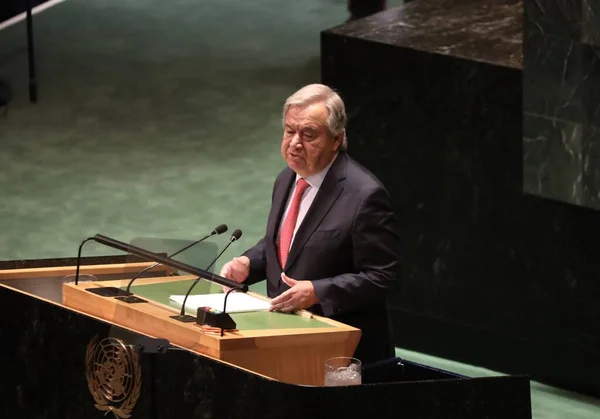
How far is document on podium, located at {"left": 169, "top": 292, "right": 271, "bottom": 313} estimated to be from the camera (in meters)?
4.53

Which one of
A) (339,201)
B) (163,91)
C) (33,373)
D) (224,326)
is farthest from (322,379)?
(163,91)

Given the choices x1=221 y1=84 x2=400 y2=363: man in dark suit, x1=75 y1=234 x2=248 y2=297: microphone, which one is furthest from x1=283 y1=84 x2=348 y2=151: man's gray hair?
x1=75 y1=234 x2=248 y2=297: microphone

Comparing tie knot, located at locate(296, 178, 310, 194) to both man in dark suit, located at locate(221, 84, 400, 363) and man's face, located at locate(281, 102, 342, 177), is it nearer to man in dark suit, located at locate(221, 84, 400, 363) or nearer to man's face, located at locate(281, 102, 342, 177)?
man in dark suit, located at locate(221, 84, 400, 363)

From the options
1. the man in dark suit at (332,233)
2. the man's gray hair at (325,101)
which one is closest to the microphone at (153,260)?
the man in dark suit at (332,233)

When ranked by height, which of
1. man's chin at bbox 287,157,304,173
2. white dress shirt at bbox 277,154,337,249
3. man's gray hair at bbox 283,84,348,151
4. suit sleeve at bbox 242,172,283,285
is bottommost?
suit sleeve at bbox 242,172,283,285

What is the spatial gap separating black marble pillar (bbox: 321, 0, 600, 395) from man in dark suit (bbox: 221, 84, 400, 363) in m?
2.12

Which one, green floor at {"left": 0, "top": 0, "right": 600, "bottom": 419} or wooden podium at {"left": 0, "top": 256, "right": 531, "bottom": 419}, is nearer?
wooden podium at {"left": 0, "top": 256, "right": 531, "bottom": 419}

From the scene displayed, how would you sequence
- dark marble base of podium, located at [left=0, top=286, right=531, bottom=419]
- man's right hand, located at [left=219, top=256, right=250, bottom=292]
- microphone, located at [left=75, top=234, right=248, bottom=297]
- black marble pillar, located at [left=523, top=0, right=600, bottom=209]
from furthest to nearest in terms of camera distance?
1. black marble pillar, located at [left=523, top=0, right=600, bottom=209]
2. man's right hand, located at [left=219, top=256, right=250, bottom=292]
3. microphone, located at [left=75, top=234, right=248, bottom=297]
4. dark marble base of podium, located at [left=0, top=286, right=531, bottom=419]

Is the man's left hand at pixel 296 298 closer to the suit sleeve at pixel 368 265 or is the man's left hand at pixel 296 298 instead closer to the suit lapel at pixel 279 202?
the suit sleeve at pixel 368 265

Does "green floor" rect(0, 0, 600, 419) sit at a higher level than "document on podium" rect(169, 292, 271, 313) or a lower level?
lower

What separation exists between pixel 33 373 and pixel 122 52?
305 inches

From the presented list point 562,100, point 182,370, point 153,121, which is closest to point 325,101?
point 182,370

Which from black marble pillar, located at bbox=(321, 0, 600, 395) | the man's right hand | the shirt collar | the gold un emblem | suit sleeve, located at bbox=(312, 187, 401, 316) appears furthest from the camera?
black marble pillar, located at bbox=(321, 0, 600, 395)

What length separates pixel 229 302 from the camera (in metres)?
4.61
